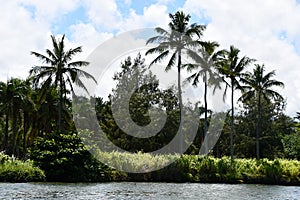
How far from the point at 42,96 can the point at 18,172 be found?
12.4 meters

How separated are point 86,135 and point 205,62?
46.6 ft

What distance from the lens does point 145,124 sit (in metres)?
50.3

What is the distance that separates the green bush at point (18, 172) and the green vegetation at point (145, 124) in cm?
6

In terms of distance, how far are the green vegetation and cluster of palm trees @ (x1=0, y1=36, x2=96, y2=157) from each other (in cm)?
9

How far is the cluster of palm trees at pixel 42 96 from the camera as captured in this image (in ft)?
130

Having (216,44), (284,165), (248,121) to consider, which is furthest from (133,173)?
(248,121)

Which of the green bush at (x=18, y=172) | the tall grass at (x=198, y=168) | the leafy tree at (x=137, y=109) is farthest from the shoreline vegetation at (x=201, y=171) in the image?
the leafy tree at (x=137, y=109)

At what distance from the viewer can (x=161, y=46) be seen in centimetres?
4012

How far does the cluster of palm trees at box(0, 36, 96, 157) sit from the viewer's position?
1555 inches

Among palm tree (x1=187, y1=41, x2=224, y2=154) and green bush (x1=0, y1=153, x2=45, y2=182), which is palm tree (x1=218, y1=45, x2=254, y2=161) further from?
green bush (x1=0, y1=153, x2=45, y2=182)

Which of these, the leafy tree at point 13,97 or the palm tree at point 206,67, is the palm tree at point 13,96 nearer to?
the leafy tree at point 13,97

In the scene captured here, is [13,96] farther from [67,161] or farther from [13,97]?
[67,161]

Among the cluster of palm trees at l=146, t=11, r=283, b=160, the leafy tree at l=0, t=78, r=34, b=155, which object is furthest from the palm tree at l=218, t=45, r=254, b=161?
the leafy tree at l=0, t=78, r=34, b=155

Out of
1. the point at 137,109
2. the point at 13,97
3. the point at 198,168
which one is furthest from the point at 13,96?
the point at 198,168
